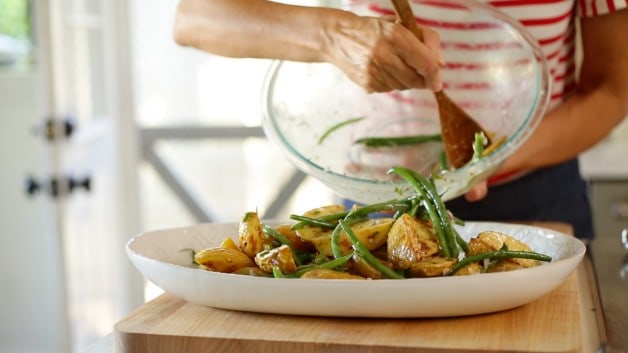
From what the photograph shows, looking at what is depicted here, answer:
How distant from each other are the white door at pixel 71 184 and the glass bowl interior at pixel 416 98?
1133 mm

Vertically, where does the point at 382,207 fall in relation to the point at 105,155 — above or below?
above

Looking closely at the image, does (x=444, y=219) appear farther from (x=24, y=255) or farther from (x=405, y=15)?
(x=24, y=255)

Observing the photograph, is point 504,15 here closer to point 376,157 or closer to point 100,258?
point 376,157

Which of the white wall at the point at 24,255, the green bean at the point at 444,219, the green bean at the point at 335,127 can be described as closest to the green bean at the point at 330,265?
the green bean at the point at 444,219

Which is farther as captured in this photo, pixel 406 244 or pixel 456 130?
pixel 456 130

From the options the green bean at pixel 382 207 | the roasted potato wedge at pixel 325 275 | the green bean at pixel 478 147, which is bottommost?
the roasted potato wedge at pixel 325 275

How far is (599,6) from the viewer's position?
149cm

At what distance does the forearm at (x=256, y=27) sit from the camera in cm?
120

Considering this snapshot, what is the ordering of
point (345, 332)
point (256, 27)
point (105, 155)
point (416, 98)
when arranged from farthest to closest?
point (105, 155)
point (416, 98)
point (256, 27)
point (345, 332)

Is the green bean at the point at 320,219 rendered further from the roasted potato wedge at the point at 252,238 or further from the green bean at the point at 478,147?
the green bean at the point at 478,147

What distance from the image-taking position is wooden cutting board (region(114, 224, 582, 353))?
0.73m

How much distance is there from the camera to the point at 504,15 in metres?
1.33

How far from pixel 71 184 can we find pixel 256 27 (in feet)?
5.41

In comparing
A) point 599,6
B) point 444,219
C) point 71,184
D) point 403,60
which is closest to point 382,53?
point 403,60
